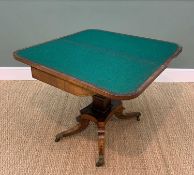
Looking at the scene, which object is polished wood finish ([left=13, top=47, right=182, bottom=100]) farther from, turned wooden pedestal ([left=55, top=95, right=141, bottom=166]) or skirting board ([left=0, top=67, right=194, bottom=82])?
skirting board ([left=0, top=67, right=194, bottom=82])

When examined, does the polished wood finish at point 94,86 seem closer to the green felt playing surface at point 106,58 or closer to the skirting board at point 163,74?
the green felt playing surface at point 106,58

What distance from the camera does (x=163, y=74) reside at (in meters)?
2.74

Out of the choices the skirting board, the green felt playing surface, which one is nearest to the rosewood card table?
the green felt playing surface

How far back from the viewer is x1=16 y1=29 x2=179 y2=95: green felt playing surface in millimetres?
1303

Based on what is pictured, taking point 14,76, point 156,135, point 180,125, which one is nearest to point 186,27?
point 180,125

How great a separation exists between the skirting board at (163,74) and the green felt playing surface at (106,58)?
1.02 metres

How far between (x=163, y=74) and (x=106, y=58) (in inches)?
53.0

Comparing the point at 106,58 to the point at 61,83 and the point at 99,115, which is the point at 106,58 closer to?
the point at 61,83

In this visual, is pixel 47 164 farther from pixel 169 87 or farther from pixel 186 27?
pixel 186 27

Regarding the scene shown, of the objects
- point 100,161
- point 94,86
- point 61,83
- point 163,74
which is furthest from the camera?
point 163,74

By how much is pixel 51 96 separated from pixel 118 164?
→ 0.99 m

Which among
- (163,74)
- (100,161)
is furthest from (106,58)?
(163,74)

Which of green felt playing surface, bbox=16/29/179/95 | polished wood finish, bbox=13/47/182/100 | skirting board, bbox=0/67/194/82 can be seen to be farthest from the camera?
skirting board, bbox=0/67/194/82

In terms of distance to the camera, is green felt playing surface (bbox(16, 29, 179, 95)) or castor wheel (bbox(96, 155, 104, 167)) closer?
green felt playing surface (bbox(16, 29, 179, 95))
